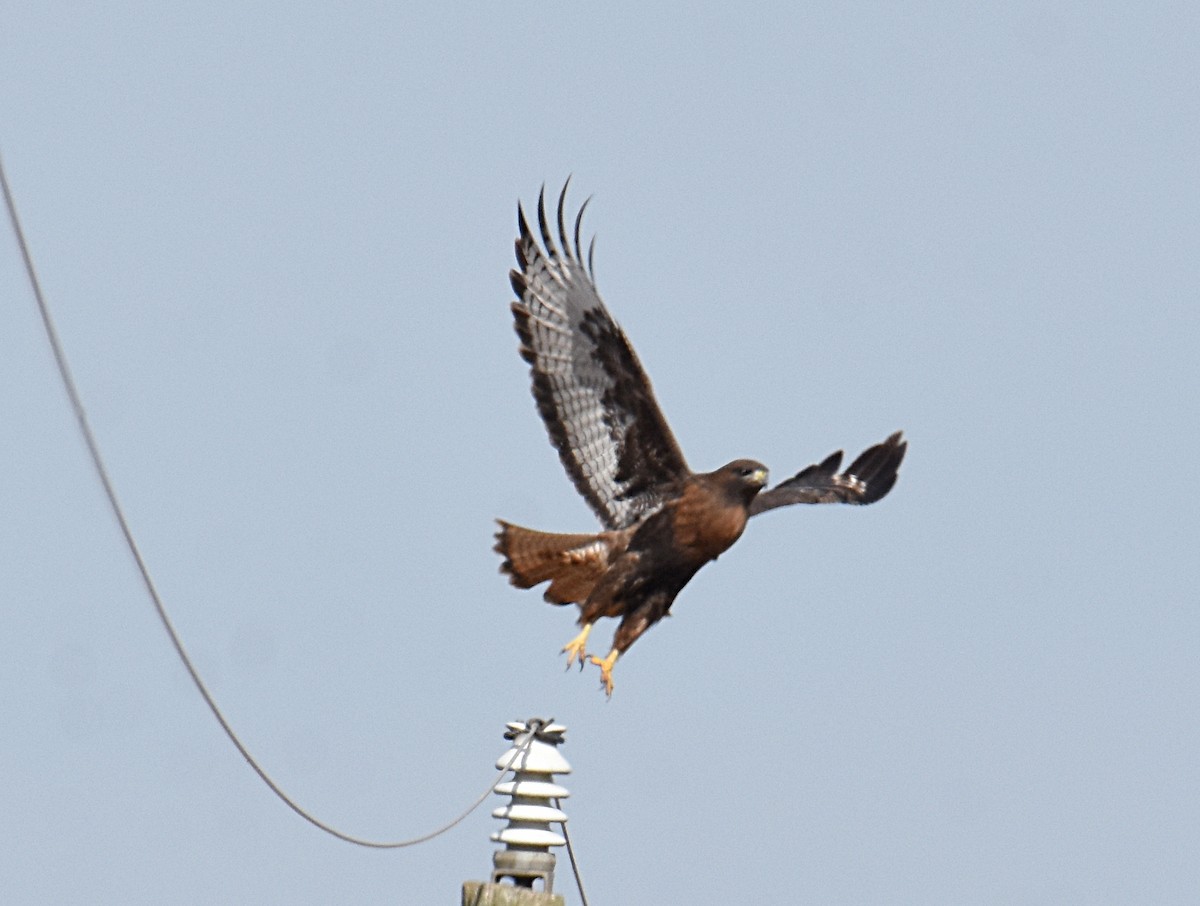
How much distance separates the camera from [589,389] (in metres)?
9.02

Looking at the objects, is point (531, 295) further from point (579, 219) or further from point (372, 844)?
point (372, 844)

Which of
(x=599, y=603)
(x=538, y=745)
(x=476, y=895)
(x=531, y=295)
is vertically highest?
(x=531, y=295)

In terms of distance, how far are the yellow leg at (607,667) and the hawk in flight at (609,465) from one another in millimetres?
298

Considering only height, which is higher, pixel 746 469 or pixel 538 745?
pixel 746 469

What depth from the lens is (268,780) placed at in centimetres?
484

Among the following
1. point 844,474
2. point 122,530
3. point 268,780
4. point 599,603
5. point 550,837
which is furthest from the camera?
point 844,474

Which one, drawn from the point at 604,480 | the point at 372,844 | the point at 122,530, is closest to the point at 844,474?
the point at 604,480

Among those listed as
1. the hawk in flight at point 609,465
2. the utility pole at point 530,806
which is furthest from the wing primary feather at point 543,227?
the utility pole at point 530,806

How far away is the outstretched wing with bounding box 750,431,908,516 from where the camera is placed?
35.9 feet

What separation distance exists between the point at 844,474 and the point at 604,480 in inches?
100

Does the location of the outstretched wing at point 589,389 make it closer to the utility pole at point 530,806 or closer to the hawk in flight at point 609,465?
the hawk in flight at point 609,465

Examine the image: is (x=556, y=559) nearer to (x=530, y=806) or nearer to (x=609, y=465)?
(x=609, y=465)

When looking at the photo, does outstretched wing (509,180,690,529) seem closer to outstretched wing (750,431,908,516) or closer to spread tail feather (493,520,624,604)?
spread tail feather (493,520,624,604)

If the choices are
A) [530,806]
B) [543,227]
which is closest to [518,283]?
[543,227]
